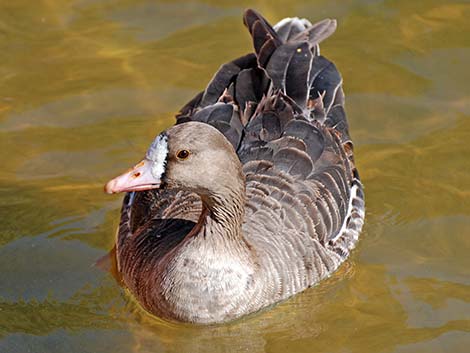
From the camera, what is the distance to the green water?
7484 mm

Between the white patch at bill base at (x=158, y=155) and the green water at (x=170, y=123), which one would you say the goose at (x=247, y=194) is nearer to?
the white patch at bill base at (x=158, y=155)

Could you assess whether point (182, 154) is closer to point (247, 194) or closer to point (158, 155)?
point (158, 155)

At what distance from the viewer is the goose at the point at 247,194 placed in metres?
6.80

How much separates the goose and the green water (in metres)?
0.27

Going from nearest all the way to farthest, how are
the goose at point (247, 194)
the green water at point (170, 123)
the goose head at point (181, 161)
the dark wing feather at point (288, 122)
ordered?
the goose head at point (181, 161)
the goose at point (247, 194)
the green water at point (170, 123)
the dark wing feather at point (288, 122)

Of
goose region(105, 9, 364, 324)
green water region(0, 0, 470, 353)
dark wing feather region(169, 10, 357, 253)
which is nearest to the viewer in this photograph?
goose region(105, 9, 364, 324)

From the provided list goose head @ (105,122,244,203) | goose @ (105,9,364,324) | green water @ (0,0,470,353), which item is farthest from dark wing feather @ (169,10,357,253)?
goose head @ (105,122,244,203)

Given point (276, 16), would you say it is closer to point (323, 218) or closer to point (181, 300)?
point (323, 218)

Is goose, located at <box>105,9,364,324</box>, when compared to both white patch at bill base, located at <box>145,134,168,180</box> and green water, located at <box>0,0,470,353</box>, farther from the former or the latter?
green water, located at <box>0,0,470,353</box>

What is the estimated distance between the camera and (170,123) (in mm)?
9766

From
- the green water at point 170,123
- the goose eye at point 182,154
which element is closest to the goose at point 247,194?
the goose eye at point 182,154

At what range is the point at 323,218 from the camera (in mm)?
7953

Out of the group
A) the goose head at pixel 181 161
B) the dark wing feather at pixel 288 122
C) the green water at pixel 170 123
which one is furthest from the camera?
the dark wing feather at pixel 288 122

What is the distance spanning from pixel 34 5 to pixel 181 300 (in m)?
5.36
